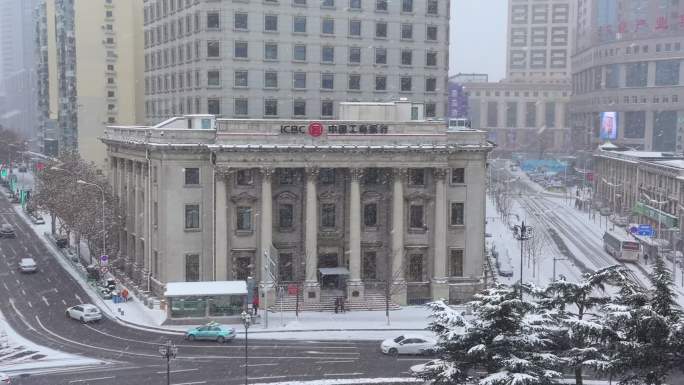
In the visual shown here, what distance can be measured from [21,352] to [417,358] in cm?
2739

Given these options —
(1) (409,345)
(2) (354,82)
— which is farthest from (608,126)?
(1) (409,345)

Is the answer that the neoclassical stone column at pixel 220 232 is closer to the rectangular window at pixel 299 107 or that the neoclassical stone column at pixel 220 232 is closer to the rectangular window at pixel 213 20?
the rectangular window at pixel 299 107

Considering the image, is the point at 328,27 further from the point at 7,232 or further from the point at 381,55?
the point at 7,232

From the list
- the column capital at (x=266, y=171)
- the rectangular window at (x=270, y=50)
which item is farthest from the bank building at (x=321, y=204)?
the rectangular window at (x=270, y=50)

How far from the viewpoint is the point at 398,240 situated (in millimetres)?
71125

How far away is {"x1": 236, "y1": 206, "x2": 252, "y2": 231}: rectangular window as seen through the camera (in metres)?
70.3

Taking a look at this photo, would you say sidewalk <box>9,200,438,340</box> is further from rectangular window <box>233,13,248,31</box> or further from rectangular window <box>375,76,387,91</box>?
rectangular window <box>233,13,248,31</box>

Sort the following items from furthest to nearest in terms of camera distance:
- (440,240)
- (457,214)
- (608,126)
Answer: (608,126) → (457,214) → (440,240)

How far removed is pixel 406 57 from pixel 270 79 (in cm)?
1474

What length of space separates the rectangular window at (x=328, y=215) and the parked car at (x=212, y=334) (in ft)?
53.6

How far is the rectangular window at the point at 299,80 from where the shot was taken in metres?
82.8

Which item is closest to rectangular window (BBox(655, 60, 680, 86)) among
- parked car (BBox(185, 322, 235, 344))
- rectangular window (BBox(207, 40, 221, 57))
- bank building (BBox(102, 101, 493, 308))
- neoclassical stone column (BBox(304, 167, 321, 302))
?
bank building (BBox(102, 101, 493, 308))

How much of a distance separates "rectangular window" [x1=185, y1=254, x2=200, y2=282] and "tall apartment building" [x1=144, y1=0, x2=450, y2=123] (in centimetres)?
1806

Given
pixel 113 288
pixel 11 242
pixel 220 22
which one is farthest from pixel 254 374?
pixel 11 242
